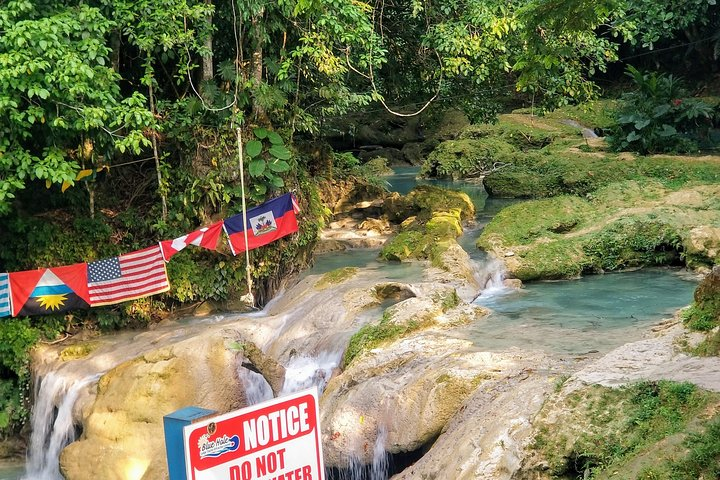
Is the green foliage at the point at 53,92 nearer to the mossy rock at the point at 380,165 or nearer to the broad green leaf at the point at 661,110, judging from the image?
the broad green leaf at the point at 661,110

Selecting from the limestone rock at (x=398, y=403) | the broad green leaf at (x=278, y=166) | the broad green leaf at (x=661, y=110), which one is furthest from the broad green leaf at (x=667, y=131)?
the limestone rock at (x=398, y=403)

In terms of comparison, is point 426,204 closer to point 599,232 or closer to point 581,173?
point 581,173

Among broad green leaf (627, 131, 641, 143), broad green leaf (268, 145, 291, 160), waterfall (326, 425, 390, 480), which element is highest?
broad green leaf (268, 145, 291, 160)

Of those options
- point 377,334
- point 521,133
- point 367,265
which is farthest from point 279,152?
point 521,133

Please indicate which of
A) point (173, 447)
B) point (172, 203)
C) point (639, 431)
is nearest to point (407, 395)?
point (639, 431)

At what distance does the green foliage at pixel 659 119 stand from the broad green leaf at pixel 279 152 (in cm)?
1015

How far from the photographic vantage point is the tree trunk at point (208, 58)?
1302cm

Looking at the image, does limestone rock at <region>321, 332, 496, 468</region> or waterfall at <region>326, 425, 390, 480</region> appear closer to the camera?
limestone rock at <region>321, 332, 496, 468</region>

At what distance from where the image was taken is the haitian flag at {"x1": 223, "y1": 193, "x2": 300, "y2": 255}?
1352cm

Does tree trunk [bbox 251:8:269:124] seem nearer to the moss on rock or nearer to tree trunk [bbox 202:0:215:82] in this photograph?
tree trunk [bbox 202:0:215:82]

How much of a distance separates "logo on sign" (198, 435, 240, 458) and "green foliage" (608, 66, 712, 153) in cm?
1837

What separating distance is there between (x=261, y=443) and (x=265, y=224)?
35.2 ft

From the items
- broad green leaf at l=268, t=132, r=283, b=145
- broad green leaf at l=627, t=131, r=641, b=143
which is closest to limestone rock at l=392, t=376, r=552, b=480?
broad green leaf at l=268, t=132, r=283, b=145

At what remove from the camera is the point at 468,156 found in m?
26.5
